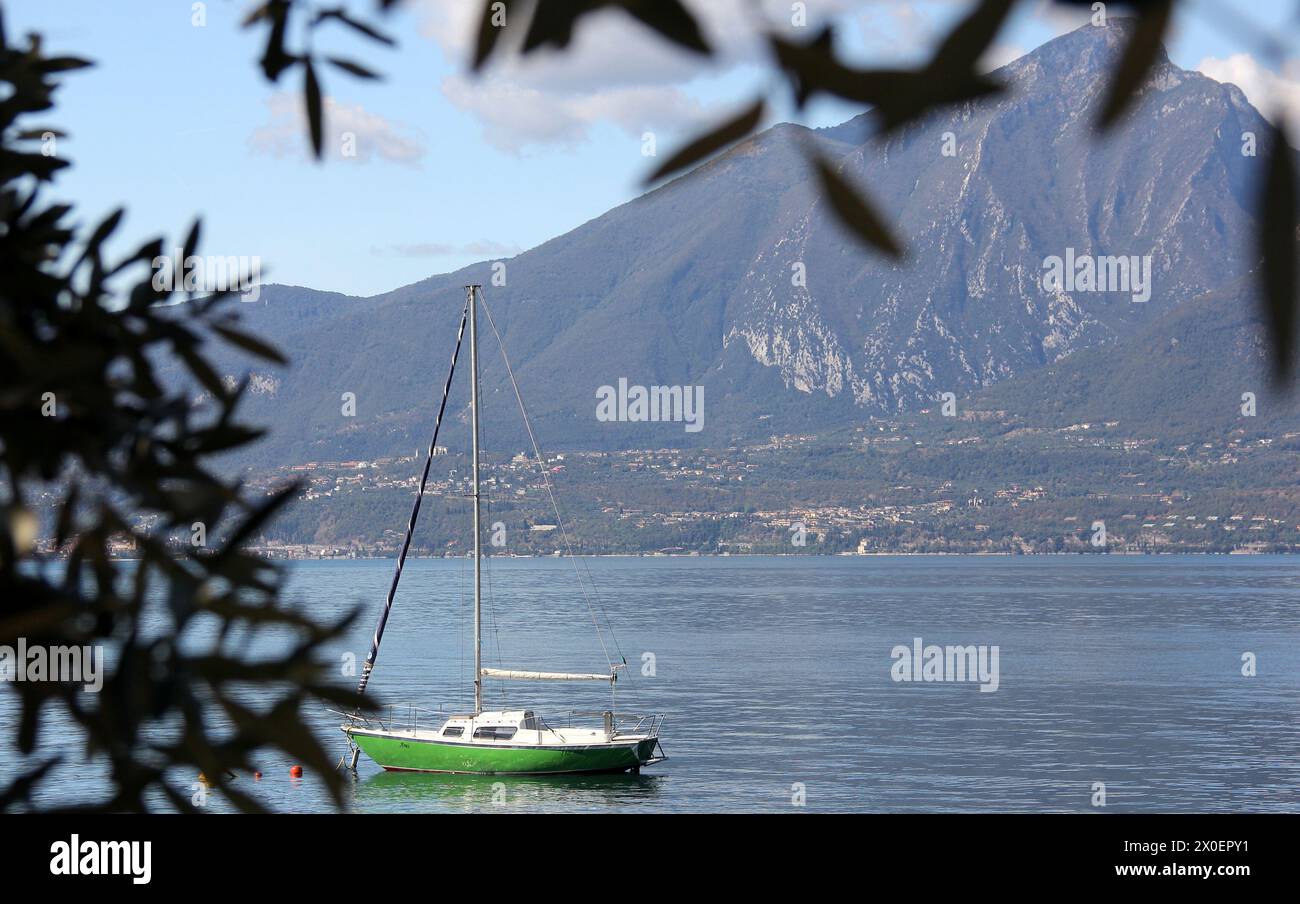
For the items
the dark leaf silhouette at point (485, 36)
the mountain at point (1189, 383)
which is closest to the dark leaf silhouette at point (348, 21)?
the dark leaf silhouette at point (485, 36)

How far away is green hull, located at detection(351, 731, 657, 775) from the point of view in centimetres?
3747

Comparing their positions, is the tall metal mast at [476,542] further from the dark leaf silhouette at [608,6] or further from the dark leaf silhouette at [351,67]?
the dark leaf silhouette at [608,6]

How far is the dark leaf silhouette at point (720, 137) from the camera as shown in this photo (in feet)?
3.46

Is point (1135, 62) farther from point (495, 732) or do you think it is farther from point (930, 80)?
point (495, 732)

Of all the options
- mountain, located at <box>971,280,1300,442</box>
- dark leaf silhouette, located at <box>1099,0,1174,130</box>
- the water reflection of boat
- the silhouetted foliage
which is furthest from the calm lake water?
mountain, located at <box>971,280,1300,442</box>

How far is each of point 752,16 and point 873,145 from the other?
155mm

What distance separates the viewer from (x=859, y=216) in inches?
36.8

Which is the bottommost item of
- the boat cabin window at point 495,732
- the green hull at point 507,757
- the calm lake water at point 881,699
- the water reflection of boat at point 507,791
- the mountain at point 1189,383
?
the calm lake water at point 881,699

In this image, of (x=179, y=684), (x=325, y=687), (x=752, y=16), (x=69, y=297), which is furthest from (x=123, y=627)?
(x=752, y=16)

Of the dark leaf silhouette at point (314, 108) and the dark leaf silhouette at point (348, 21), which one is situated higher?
the dark leaf silhouette at point (348, 21)

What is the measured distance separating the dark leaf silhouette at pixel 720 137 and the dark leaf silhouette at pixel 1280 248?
350 millimetres

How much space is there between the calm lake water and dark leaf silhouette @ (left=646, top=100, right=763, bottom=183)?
3.79ft

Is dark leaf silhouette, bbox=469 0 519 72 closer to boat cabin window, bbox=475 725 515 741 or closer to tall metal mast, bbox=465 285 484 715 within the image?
tall metal mast, bbox=465 285 484 715

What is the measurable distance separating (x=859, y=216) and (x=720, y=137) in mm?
176
